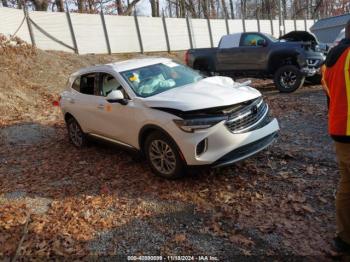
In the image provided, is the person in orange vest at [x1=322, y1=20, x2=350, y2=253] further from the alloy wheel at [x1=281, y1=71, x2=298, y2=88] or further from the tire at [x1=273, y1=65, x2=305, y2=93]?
the alloy wheel at [x1=281, y1=71, x2=298, y2=88]

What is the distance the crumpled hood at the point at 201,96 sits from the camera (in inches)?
187

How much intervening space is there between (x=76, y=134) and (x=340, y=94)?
18.7 ft

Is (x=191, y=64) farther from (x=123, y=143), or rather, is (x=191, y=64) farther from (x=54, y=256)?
(x=54, y=256)

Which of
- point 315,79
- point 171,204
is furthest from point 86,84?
point 315,79

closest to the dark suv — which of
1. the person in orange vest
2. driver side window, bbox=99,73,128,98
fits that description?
driver side window, bbox=99,73,128,98

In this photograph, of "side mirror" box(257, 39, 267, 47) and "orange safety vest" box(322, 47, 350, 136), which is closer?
"orange safety vest" box(322, 47, 350, 136)

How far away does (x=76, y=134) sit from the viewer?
756 centimetres

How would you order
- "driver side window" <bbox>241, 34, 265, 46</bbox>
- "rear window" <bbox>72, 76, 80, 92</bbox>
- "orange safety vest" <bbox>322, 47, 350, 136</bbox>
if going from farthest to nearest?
"driver side window" <bbox>241, 34, 265, 46</bbox>, "rear window" <bbox>72, 76, 80, 92</bbox>, "orange safety vest" <bbox>322, 47, 350, 136</bbox>

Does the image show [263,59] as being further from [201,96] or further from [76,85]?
[201,96]

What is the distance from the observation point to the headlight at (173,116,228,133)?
4.62 metres

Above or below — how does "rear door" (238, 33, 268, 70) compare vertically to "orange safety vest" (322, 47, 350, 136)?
below

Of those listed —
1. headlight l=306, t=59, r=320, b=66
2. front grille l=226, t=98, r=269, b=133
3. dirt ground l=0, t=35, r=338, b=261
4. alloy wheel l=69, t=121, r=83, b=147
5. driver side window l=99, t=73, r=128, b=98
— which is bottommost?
dirt ground l=0, t=35, r=338, b=261

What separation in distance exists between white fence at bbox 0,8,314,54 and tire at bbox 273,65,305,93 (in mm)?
12264

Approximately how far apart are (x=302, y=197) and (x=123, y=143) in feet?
9.36
